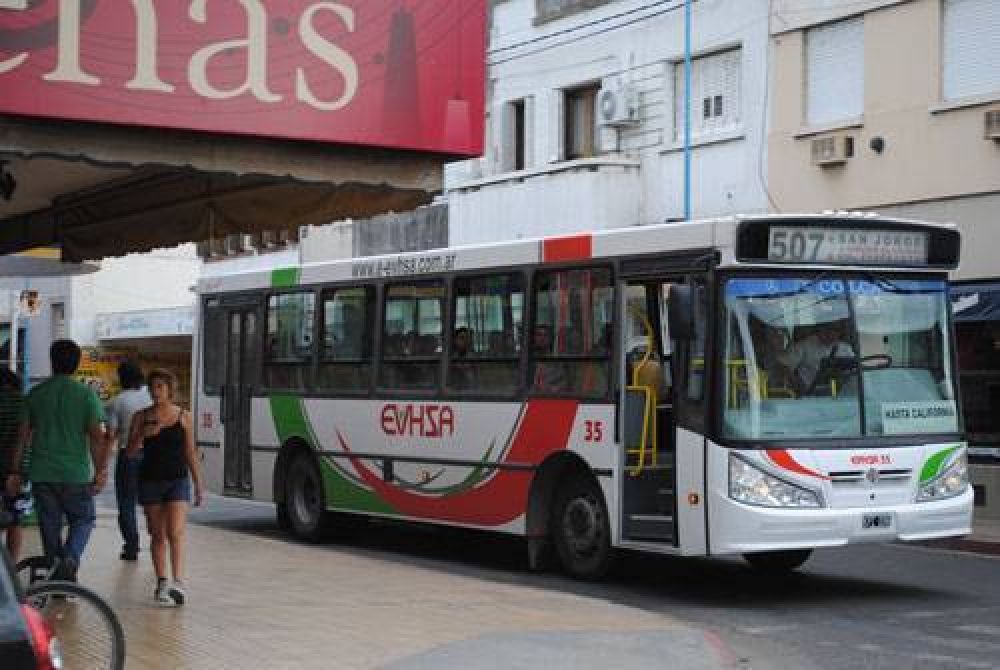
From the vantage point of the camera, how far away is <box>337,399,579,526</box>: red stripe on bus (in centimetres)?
1489

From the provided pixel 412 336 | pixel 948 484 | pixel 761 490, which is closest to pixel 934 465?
pixel 948 484

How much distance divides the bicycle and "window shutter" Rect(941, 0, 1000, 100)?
17183 millimetres

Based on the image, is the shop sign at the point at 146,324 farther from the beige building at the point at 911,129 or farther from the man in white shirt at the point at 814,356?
the man in white shirt at the point at 814,356

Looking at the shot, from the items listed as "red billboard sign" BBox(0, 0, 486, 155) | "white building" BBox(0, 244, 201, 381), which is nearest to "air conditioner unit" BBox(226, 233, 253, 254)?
"white building" BBox(0, 244, 201, 381)

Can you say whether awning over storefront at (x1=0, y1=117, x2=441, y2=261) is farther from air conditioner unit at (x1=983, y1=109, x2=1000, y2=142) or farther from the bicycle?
air conditioner unit at (x1=983, y1=109, x2=1000, y2=142)

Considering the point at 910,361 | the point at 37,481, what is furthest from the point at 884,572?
the point at 37,481

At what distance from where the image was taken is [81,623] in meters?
7.61

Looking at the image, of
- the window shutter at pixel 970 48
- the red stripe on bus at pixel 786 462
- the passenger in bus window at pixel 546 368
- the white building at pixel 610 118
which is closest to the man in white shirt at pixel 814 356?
the red stripe on bus at pixel 786 462

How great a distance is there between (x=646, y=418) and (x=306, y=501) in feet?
19.9

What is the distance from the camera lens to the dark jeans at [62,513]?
1141cm

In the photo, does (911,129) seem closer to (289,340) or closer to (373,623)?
(289,340)

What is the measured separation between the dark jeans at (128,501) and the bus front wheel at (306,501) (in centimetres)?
310

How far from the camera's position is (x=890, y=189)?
23672 millimetres

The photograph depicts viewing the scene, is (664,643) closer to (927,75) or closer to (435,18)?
(435,18)
